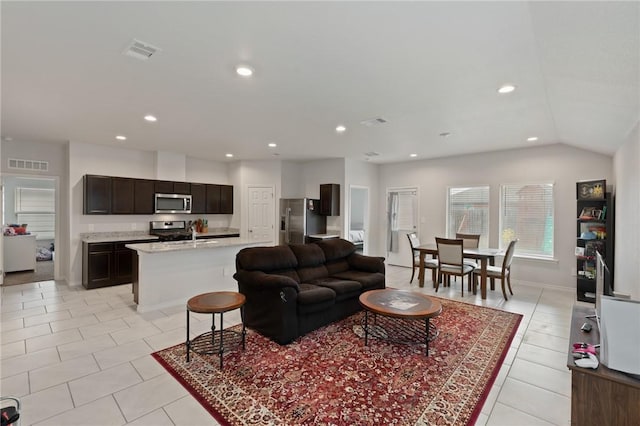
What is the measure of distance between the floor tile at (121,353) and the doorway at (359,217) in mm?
5047

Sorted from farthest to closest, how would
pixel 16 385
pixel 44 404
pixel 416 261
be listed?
pixel 416 261 → pixel 16 385 → pixel 44 404

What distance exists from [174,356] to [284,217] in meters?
4.66

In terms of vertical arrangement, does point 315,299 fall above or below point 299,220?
below

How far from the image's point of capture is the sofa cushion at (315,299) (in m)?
3.29

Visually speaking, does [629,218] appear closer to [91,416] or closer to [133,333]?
[91,416]

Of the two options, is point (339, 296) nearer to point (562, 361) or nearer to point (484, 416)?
point (484, 416)

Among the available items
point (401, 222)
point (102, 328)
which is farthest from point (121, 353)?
point (401, 222)

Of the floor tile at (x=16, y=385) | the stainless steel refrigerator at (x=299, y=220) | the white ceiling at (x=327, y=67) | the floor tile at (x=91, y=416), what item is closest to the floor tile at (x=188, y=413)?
the floor tile at (x=91, y=416)

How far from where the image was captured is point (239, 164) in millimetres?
7531

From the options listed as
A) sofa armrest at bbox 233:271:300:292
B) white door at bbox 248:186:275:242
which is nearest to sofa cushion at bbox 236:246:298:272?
sofa armrest at bbox 233:271:300:292

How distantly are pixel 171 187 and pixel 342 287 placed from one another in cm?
486

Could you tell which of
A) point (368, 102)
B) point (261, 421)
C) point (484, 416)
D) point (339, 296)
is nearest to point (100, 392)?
point (261, 421)

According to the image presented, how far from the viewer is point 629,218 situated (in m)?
3.29

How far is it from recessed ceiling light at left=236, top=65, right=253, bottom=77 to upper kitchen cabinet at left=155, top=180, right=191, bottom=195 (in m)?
4.67
